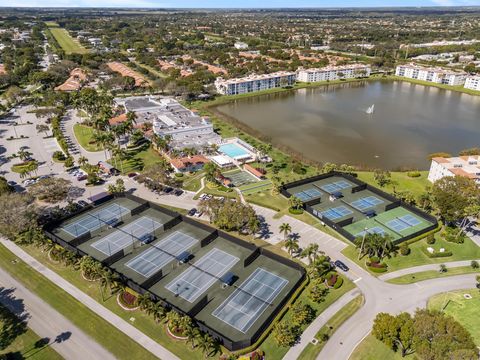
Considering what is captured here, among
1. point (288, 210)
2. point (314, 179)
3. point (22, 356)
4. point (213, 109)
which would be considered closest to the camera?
point (22, 356)

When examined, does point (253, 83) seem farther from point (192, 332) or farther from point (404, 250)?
point (192, 332)

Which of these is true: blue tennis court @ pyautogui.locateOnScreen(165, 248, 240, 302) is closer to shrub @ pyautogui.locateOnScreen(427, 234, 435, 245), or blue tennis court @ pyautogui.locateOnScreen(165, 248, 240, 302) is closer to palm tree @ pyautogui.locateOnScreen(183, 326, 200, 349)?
palm tree @ pyautogui.locateOnScreen(183, 326, 200, 349)

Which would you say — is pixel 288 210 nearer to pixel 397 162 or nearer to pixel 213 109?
pixel 397 162

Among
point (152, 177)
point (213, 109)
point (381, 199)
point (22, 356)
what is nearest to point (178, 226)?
point (152, 177)

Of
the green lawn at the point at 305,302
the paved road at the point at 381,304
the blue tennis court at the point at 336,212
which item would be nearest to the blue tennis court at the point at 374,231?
the blue tennis court at the point at 336,212

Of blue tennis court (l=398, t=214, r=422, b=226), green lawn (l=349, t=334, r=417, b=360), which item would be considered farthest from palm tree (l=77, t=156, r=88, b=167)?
blue tennis court (l=398, t=214, r=422, b=226)

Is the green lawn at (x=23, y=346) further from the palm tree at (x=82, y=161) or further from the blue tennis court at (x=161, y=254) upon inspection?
the palm tree at (x=82, y=161)

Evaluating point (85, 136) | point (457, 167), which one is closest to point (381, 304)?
point (457, 167)
